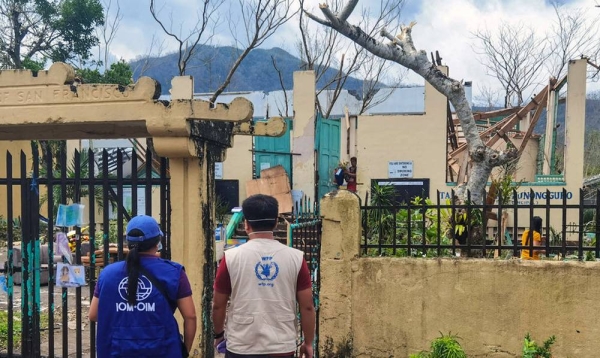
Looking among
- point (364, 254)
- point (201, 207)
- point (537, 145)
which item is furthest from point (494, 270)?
point (537, 145)

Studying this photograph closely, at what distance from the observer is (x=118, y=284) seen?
2.98 metres

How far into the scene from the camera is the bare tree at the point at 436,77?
6.81 metres

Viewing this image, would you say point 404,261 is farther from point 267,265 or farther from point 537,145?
point 537,145

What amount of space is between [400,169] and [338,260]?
10.4 meters

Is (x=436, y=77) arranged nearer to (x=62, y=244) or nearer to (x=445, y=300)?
(x=445, y=300)

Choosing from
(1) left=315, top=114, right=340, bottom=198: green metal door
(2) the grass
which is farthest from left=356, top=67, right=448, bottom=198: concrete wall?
(2) the grass

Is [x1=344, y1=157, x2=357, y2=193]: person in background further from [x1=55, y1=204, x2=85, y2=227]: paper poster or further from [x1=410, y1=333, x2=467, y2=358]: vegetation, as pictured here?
[x1=55, y1=204, x2=85, y2=227]: paper poster

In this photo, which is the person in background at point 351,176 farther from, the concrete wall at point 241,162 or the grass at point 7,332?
the grass at point 7,332

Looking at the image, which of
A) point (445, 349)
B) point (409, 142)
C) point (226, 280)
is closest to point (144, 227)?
point (226, 280)

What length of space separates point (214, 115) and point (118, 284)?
1.73 m

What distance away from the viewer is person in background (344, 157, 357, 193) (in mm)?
15102

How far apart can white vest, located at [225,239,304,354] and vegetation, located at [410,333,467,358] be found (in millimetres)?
2865

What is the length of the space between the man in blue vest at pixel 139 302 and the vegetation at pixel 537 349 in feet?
12.3

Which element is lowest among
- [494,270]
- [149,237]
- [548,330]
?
[548,330]
